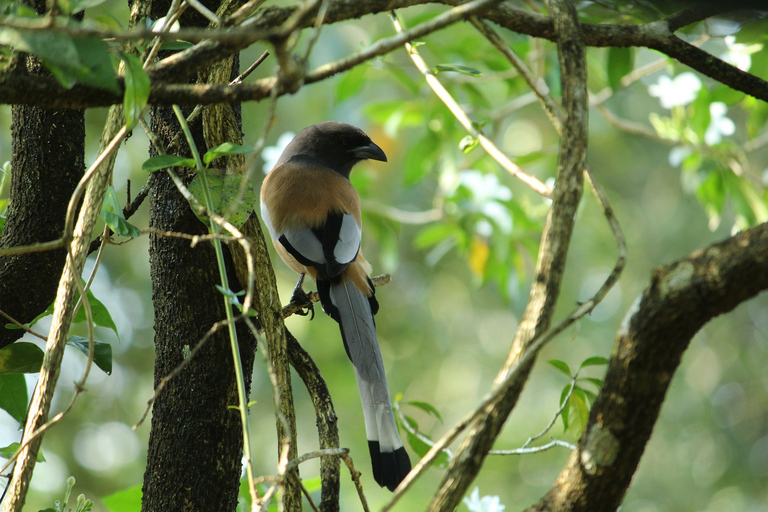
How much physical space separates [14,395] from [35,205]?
1.86 ft

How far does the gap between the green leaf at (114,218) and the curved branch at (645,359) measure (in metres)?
1.09

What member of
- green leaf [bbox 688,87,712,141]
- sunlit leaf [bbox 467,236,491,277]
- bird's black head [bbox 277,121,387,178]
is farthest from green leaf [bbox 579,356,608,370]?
sunlit leaf [bbox 467,236,491,277]

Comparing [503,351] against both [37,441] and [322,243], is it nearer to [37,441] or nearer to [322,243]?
[322,243]

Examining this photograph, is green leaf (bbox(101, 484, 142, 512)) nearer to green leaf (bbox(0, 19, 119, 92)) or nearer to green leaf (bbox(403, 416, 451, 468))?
green leaf (bbox(403, 416, 451, 468))

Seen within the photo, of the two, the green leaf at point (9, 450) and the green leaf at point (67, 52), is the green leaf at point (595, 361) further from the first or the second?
the green leaf at point (9, 450)

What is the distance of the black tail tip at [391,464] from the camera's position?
194 centimetres

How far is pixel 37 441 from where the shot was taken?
143cm

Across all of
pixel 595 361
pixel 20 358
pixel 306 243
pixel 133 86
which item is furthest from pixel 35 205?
pixel 595 361

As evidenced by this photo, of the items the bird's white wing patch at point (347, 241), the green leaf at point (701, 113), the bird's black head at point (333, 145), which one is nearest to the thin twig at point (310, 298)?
the bird's white wing patch at point (347, 241)

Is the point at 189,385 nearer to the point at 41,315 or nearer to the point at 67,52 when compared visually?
the point at 41,315

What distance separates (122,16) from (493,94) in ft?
12.3

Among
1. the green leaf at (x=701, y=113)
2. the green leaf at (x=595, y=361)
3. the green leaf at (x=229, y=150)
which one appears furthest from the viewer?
the green leaf at (x=701, y=113)

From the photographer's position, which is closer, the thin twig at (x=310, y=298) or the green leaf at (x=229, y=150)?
the green leaf at (x=229, y=150)

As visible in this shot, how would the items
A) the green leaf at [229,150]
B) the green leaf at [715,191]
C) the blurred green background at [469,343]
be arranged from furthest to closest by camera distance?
the blurred green background at [469,343] < the green leaf at [715,191] < the green leaf at [229,150]
